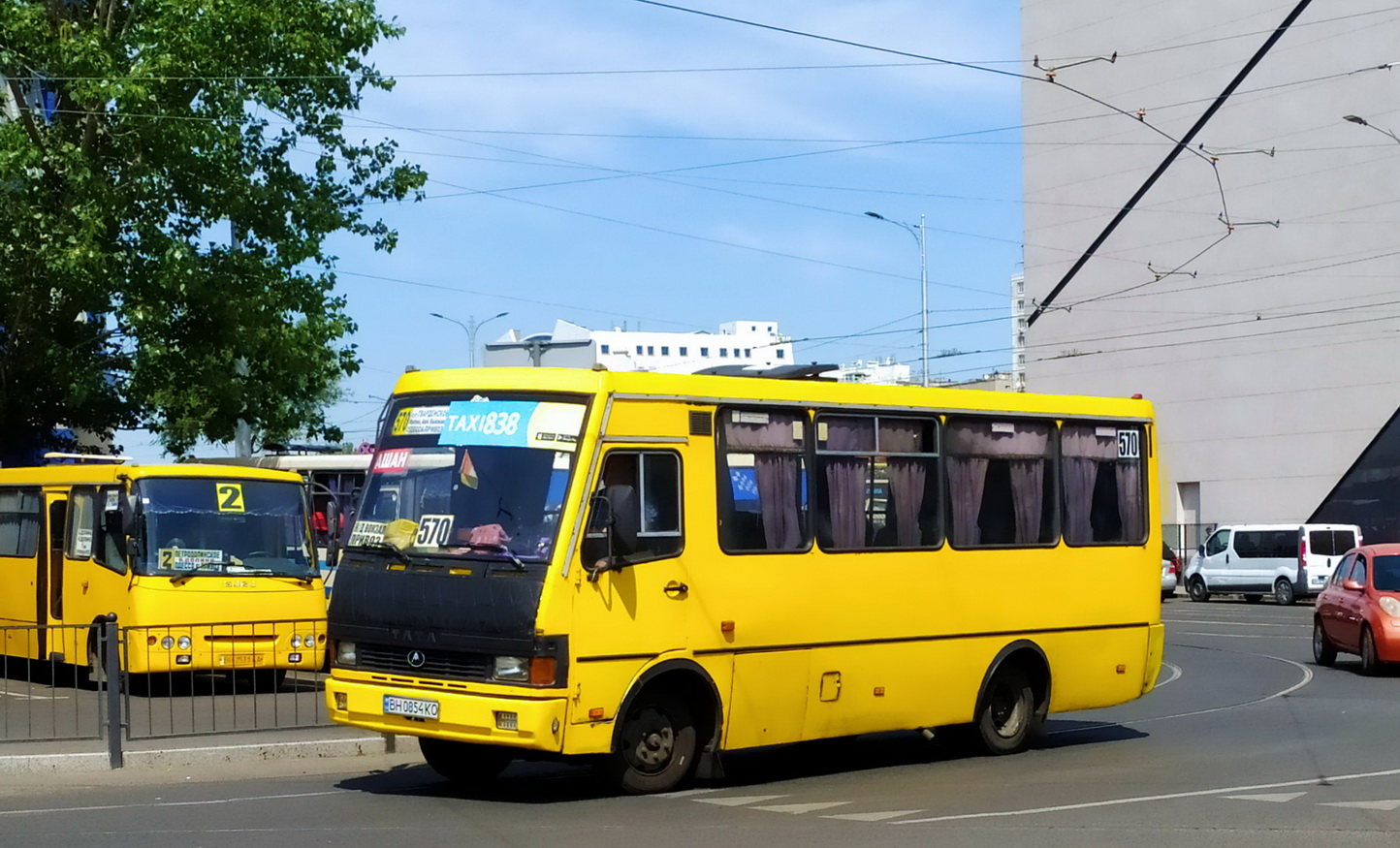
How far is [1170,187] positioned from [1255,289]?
4.68 m

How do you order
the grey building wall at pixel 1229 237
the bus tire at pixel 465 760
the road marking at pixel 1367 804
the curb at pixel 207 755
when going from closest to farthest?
the road marking at pixel 1367 804, the bus tire at pixel 465 760, the curb at pixel 207 755, the grey building wall at pixel 1229 237

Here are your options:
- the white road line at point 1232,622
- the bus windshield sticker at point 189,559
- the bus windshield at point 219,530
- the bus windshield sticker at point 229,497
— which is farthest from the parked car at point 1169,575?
the bus windshield sticker at point 189,559

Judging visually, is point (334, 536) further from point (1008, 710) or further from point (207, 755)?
point (1008, 710)

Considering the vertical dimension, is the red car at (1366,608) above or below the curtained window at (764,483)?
below

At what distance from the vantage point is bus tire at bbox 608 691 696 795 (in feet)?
37.1

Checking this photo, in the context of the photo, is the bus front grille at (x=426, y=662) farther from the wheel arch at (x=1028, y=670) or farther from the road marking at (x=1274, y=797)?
the road marking at (x=1274, y=797)

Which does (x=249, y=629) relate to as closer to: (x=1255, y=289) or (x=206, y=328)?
(x=206, y=328)

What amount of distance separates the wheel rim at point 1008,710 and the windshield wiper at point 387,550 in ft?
17.2

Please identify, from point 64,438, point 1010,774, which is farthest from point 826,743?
point 64,438

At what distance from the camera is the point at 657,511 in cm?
1156

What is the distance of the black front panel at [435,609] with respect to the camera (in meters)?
10.8

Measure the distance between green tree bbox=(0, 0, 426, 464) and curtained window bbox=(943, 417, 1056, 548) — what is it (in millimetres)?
15924

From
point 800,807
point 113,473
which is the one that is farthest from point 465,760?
point 113,473

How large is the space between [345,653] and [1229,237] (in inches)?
2108
